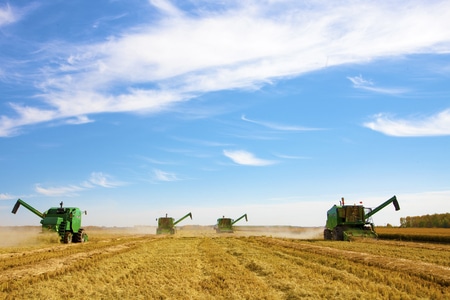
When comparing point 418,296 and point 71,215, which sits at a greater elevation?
point 71,215

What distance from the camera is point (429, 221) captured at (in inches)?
3231

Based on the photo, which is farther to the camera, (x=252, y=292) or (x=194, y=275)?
(x=194, y=275)

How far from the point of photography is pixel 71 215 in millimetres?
35812

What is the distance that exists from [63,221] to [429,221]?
73172 mm

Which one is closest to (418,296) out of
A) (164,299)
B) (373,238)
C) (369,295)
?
(369,295)

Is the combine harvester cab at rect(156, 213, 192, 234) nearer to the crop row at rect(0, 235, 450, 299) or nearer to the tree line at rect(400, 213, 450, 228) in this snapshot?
the crop row at rect(0, 235, 450, 299)

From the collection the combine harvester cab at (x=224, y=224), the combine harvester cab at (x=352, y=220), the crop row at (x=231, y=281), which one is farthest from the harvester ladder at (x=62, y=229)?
the combine harvester cab at (x=224, y=224)

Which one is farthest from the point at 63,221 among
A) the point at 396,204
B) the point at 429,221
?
the point at 429,221

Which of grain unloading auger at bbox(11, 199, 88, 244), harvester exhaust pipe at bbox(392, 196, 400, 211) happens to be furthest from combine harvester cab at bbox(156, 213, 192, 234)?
harvester exhaust pipe at bbox(392, 196, 400, 211)

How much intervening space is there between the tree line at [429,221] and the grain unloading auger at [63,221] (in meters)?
68.0

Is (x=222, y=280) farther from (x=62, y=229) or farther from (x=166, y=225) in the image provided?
(x=166, y=225)

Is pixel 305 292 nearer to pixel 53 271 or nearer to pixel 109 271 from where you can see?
pixel 109 271

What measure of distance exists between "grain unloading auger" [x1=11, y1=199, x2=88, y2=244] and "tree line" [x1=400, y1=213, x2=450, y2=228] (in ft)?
223

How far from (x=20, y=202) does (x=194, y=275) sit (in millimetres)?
28217
